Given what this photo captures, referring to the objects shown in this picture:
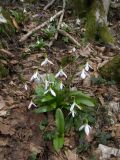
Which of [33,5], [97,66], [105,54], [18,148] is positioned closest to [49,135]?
[18,148]

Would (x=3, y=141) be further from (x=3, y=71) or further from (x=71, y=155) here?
(x=3, y=71)

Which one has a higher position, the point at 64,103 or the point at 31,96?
the point at 31,96

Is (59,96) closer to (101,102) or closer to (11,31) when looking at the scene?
(101,102)

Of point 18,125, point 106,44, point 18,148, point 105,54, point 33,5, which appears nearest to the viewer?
point 18,148

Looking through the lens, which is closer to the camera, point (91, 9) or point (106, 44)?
point (106, 44)

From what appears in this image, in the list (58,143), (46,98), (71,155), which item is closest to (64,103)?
(46,98)

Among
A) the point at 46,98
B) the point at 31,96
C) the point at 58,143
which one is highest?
the point at 31,96
